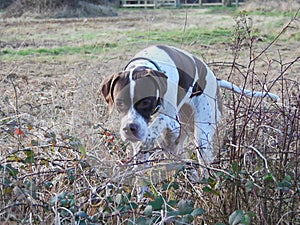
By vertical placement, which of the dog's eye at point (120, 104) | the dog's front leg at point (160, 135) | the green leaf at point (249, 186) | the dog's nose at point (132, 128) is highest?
the dog's eye at point (120, 104)

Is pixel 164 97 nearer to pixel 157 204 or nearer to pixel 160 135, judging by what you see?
pixel 160 135

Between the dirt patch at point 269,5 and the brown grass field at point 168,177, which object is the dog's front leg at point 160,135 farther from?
the dirt patch at point 269,5

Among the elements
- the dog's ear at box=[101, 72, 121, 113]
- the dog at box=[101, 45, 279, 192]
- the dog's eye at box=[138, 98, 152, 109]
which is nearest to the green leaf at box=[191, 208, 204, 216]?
the dog at box=[101, 45, 279, 192]

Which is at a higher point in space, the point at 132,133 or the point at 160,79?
the point at 160,79

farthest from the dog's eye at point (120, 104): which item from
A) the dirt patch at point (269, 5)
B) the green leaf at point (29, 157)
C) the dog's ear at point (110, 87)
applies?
the dirt patch at point (269, 5)

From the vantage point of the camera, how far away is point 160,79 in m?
3.67

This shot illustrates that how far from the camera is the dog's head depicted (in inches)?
139

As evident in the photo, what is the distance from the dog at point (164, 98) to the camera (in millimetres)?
3574

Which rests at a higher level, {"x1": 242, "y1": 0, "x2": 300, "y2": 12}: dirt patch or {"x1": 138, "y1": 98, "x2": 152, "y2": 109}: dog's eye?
{"x1": 138, "y1": 98, "x2": 152, "y2": 109}: dog's eye

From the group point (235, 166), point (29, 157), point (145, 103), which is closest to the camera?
A: point (235, 166)

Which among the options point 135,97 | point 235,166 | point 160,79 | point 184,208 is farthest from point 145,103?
point 184,208

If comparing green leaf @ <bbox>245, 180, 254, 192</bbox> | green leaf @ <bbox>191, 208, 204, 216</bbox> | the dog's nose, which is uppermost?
green leaf @ <bbox>245, 180, 254, 192</bbox>

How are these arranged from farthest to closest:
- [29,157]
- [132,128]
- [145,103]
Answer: [145,103] < [132,128] < [29,157]

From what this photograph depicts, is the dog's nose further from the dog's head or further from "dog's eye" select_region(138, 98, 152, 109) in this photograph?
"dog's eye" select_region(138, 98, 152, 109)
